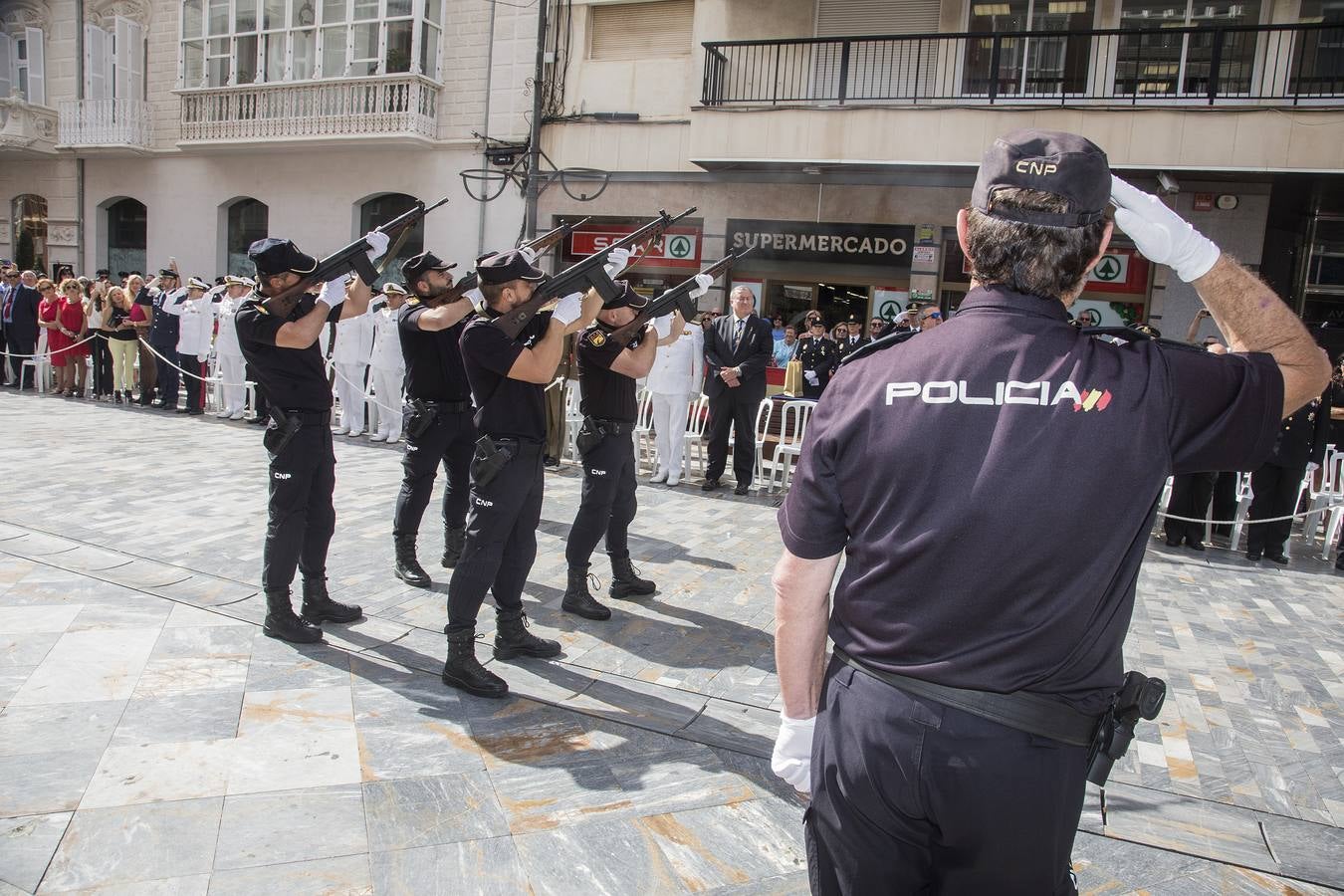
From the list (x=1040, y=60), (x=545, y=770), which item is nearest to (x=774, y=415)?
(x=545, y=770)

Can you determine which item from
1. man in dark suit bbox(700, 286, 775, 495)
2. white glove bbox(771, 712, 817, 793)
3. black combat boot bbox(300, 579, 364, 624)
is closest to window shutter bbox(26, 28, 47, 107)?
man in dark suit bbox(700, 286, 775, 495)

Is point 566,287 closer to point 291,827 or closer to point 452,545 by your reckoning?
point 452,545

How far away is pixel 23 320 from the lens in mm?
14953

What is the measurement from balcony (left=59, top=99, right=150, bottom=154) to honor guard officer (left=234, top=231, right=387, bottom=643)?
1932cm

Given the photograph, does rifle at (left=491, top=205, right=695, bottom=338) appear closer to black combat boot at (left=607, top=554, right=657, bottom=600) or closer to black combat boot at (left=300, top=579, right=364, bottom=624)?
black combat boot at (left=607, top=554, right=657, bottom=600)

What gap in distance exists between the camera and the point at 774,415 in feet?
33.1

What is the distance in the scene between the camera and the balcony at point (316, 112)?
1748 centimetres

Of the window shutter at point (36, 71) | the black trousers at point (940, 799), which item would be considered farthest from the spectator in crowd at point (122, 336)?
the black trousers at point (940, 799)

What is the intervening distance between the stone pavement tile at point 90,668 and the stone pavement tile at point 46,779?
0.49 m

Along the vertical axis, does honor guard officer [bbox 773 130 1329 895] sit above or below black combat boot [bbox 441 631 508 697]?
above

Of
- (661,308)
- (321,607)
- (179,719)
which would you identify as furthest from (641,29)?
(179,719)

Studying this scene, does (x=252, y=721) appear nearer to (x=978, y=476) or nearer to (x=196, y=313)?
(x=978, y=476)

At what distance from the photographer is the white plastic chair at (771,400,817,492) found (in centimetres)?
914

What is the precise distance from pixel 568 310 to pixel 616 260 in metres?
1.17
